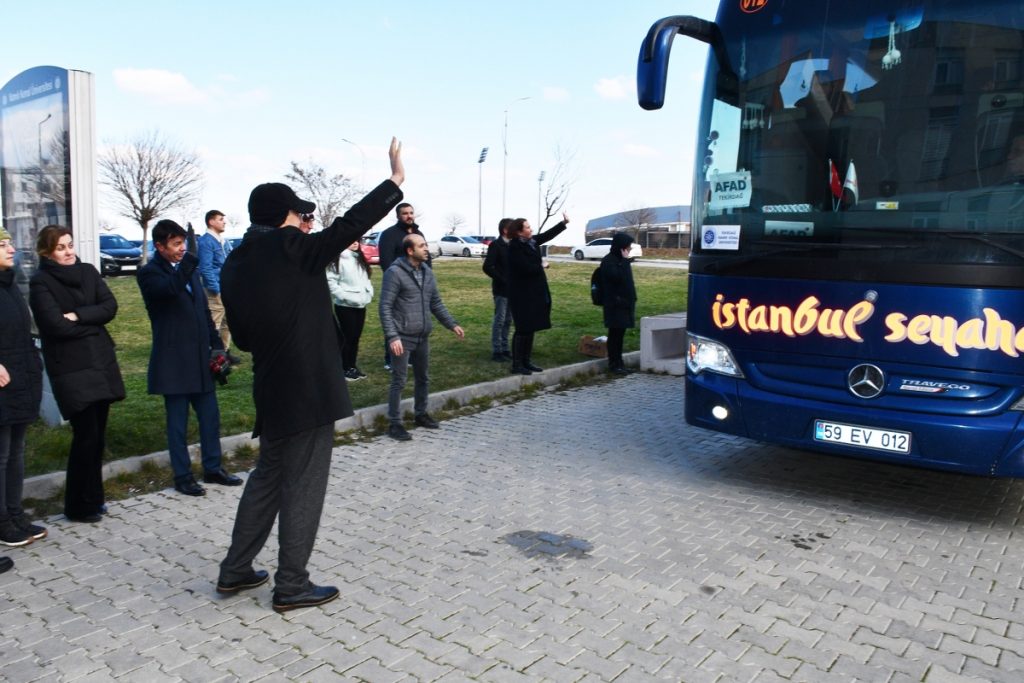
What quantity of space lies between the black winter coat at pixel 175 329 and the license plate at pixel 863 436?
13.6 feet

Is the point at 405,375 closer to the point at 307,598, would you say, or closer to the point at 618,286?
the point at 307,598

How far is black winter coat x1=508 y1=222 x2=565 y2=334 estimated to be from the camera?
1028cm

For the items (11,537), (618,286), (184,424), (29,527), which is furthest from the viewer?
(618,286)

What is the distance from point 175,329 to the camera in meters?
5.84

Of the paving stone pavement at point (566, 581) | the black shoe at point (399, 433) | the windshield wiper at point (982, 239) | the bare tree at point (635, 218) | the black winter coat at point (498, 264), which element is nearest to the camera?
the paving stone pavement at point (566, 581)

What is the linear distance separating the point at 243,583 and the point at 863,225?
4112mm

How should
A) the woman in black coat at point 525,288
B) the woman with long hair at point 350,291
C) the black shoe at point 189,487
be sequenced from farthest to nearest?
the woman in black coat at point 525,288, the woman with long hair at point 350,291, the black shoe at point 189,487

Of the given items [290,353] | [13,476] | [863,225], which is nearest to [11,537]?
[13,476]

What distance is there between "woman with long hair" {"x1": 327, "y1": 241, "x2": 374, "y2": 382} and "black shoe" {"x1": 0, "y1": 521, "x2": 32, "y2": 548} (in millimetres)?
4856

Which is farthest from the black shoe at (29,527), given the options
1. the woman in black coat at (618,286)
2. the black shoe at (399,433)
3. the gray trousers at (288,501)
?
the woman in black coat at (618,286)

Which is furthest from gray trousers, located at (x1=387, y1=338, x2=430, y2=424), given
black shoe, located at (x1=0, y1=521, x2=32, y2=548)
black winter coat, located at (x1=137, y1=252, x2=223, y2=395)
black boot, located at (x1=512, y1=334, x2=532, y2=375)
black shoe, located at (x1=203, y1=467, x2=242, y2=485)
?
black shoe, located at (x1=0, y1=521, x2=32, y2=548)

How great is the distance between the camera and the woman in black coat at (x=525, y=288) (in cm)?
1028

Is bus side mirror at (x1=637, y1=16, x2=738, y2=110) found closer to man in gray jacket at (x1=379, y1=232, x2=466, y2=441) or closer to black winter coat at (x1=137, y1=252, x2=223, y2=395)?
man in gray jacket at (x1=379, y1=232, x2=466, y2=441)

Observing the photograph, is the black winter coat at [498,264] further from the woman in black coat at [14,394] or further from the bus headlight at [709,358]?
the woman in black coat at [14,394]
